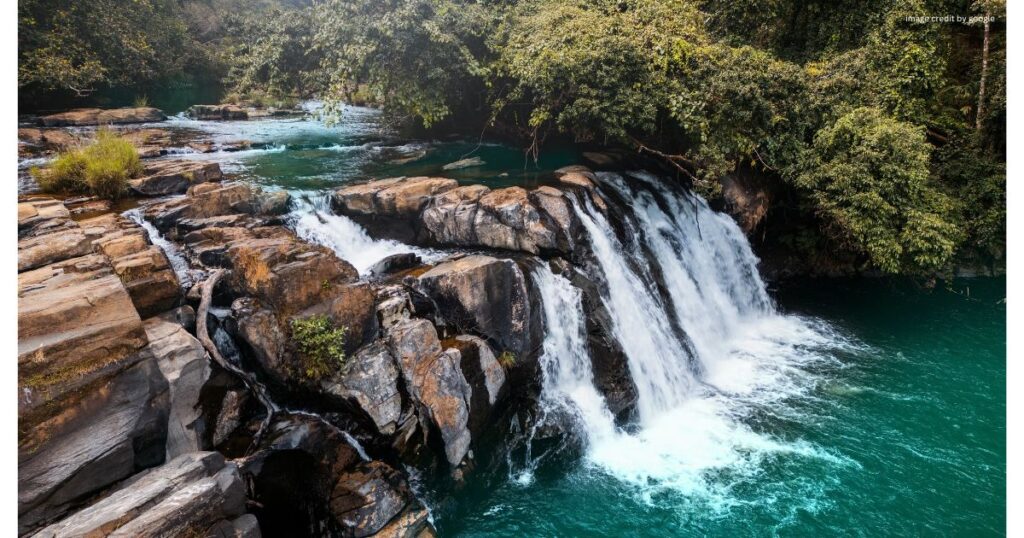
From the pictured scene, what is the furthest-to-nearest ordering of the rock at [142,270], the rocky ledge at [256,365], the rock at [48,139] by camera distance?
the rock at [48,139] → the rock at [142,270] → the rocky ledge at [256,365]

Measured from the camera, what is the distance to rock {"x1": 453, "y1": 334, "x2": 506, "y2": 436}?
327 inches

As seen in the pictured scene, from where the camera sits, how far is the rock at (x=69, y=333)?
5.21m

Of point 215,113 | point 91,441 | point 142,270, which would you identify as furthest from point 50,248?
point 215,113

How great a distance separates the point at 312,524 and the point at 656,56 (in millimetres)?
12268

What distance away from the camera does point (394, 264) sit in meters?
9.85

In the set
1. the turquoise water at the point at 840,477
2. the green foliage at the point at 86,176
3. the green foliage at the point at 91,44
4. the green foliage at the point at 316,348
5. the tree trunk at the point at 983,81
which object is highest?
the green foliage at the point at 91,44

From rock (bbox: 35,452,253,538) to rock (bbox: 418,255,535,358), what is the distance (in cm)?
410

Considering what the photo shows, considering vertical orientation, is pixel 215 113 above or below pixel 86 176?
above

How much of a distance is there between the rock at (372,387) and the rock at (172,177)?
23.7 feet

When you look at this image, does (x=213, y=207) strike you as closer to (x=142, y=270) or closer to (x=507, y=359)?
(x=142, y=270)

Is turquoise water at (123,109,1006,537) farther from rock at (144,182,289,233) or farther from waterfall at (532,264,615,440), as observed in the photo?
rock at (144,182,289,233)

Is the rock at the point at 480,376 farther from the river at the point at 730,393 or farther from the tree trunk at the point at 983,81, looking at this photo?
the tree trunk at the point at 983,81

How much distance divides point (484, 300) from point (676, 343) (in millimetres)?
4536

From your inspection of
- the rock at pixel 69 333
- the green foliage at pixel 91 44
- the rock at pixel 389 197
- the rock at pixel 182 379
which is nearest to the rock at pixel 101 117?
the green foliage at pixel 91 44
